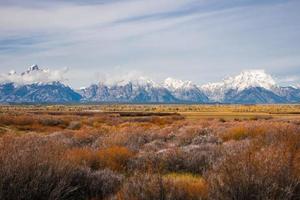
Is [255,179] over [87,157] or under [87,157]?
over

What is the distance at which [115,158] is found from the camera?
602 inches

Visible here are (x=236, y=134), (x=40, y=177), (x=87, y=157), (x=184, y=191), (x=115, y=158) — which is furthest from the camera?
(x=236, y=134)

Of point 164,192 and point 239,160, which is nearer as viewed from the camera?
point 164,192

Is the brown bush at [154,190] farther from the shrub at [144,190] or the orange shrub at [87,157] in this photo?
the orange shrub at [87,157]

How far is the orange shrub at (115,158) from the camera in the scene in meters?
14.8

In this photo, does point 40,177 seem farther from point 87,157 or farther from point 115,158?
point 115,158

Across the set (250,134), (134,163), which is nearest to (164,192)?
(134,163)

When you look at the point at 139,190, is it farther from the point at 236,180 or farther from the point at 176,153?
the point at 176,153

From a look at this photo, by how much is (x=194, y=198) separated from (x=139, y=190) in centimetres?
139

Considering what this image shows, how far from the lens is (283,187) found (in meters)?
9.12

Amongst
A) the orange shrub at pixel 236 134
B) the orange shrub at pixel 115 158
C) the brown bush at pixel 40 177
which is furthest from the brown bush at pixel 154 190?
the orange shrub at pixel 236 134

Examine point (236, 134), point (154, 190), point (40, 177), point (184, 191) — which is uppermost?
point (40, 177)

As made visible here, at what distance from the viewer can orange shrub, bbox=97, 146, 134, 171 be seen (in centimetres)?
1477

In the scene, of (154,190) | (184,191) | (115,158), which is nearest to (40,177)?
(154,190)
